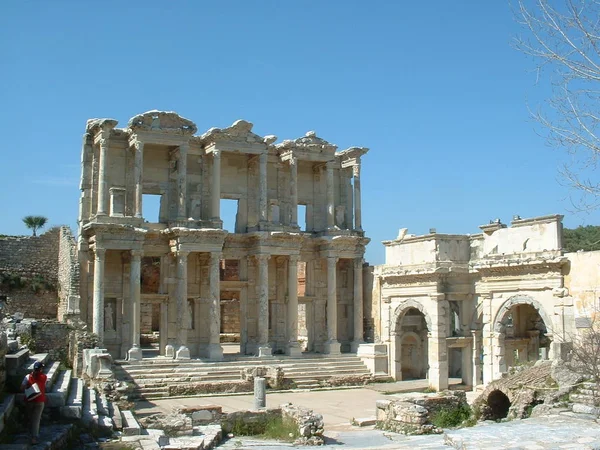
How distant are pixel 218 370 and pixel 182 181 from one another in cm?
726

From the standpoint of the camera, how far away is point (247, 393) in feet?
86.5

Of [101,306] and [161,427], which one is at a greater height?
[101,306]

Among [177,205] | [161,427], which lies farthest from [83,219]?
[161,427]

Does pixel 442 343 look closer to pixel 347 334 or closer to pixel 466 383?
pixel 466 383

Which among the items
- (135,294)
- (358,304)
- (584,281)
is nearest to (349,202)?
(358,304)

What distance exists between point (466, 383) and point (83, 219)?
50.5 ft

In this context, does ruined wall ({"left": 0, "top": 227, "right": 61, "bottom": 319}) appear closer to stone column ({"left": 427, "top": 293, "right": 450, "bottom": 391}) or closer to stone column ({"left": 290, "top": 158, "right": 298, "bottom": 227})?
stone column ({"left": 290, "top": 158, "right": 298, "bottom": 227})

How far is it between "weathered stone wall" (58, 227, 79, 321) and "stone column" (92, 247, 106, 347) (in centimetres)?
77

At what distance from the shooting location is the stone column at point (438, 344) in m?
26.5

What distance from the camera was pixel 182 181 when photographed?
29.0 metres

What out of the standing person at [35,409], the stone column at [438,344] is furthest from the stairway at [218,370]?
the standing person at [35,409]

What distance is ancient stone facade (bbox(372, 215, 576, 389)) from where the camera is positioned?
22.6m

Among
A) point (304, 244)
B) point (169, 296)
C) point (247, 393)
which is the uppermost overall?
point (304, 244)

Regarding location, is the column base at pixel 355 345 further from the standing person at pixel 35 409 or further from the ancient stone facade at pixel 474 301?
the standing person at pixel 35 409
